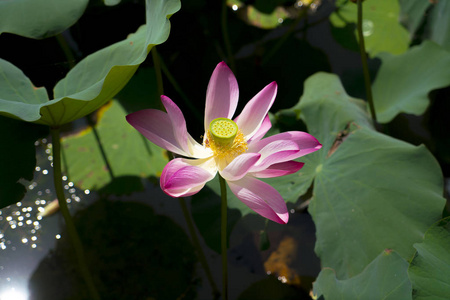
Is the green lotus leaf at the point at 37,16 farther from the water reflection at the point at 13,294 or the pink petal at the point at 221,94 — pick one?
the water reflection at the point at 13,294

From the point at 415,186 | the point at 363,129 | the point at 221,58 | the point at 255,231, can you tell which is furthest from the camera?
the point at 221,58

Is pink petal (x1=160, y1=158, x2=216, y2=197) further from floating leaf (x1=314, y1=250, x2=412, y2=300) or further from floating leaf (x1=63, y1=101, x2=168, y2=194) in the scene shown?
floating leaf (x1=63, y1=101, x2=168, y2=194)

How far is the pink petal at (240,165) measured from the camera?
3.06 feet

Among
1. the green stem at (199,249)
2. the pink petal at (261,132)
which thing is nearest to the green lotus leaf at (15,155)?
the green stem at (199,249)

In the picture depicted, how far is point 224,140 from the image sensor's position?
104 cm

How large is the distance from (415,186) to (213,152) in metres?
0.70

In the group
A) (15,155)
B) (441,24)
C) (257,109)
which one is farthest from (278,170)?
(441,24)

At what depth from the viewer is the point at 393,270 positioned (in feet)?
3.66

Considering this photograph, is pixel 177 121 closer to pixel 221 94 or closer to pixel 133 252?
pixel 221 94

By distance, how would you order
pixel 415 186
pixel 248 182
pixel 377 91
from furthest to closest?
pixel 377 91 → pixel 415 186 → pixel 248 182

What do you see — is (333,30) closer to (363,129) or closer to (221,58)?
(221,58)

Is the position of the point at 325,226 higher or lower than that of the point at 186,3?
lower

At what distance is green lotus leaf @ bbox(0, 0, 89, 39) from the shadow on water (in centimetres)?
68

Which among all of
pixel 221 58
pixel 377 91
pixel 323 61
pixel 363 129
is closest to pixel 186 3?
pixel 221 58
